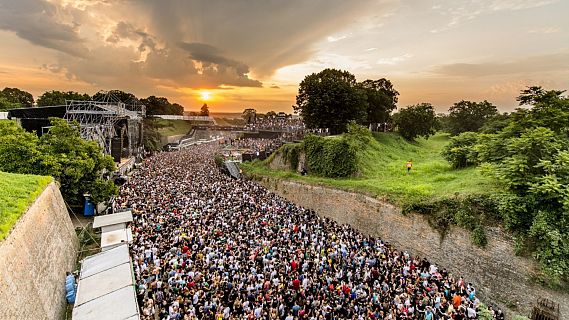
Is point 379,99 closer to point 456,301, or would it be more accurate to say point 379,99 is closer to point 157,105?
point 456,301

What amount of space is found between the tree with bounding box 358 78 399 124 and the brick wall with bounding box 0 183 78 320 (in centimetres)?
3634

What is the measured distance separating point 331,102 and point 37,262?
101ft

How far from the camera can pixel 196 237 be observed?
15500mm

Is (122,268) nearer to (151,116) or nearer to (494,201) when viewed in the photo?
(494,201)

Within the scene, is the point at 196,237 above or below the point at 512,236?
below

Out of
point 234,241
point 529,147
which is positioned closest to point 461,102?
point 529,147

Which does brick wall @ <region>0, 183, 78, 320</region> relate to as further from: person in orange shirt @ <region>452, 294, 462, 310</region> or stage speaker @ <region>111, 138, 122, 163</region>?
stage speaker @ <region>111, 138, 122, 163</region>

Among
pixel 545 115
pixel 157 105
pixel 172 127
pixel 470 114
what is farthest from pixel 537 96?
pixel 157 105

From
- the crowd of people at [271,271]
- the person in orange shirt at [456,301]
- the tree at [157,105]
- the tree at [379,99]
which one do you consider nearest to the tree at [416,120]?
the tree at [379,99]

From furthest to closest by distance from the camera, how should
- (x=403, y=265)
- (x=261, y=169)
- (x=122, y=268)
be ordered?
(x=261, y=169) < (x=403, y=265) < (x=122, y=268)

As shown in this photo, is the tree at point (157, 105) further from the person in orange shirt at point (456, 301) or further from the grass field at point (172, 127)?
the person in orange shirt at point (456, 301)

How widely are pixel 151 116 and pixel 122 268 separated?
67.4 m

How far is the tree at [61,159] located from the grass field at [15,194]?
4091 millimetres

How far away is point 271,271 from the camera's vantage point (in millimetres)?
12719
